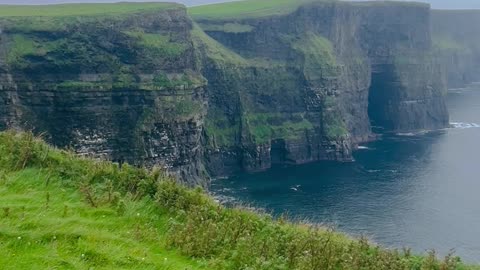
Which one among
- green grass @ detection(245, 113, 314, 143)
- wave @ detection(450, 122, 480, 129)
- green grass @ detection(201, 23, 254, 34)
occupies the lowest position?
wave @ detection(450, 122, 480, 129)

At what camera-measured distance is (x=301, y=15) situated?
5566 inches

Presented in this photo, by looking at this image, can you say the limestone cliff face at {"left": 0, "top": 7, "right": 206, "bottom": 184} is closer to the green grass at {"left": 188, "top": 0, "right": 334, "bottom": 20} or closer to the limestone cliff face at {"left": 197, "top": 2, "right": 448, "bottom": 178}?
the limestone cliff face at {"left": 197, "top": 2, "right": 448, "bottom": 178}

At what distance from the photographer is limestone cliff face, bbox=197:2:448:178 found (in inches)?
4715

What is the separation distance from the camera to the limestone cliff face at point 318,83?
393 feet

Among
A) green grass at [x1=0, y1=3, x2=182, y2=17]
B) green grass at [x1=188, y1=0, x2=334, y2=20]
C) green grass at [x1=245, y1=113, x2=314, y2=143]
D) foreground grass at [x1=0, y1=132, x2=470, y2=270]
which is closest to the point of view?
foreground grass at [x1=0, y1=132, x2=470, y2=270]

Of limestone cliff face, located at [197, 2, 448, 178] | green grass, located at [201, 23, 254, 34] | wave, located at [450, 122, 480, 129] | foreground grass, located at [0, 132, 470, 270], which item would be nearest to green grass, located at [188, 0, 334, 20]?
limestone cliff face, located at [197, 2, 448, 178]

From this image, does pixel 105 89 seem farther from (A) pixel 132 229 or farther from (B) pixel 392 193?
(A) pixel 132 229

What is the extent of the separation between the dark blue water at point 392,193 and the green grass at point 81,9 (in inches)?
1362

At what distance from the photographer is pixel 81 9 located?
10638cm

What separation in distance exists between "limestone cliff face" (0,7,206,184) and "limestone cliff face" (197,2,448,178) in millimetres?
19983

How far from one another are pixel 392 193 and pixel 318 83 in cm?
4742

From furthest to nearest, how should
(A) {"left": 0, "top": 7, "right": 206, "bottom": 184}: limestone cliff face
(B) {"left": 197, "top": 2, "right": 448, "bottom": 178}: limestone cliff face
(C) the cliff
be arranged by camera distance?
(B) {"left": 197, "top": 2, "right": 448, "bottom": 178}: limestone cliff face → (C) the cliff → (A) {"left": 0, "top": 7, "right": 206, "bottom": 184}: limestone cliff face

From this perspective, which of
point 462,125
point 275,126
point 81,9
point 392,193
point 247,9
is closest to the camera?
point 392,193

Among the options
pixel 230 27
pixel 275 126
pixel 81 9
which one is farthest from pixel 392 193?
pixel 230 27
